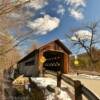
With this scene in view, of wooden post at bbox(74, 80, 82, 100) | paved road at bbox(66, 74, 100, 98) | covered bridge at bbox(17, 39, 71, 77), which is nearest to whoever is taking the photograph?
wooden post at bbox(74, 80, 82, 100)

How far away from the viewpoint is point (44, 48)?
95.8 feet

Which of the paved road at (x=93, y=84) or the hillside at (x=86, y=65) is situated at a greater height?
the hillside at (x=86, y=65)

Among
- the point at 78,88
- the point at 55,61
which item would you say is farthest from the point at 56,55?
the point at 78,88

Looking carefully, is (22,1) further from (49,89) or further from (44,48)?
(44,48)

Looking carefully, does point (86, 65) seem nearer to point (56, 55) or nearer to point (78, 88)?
point (56, 55)

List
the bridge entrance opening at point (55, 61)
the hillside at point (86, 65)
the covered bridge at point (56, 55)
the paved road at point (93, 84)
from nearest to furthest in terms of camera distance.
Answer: the paved road at point (93, 84) → the covered bridge at point (56, 55) → the bridge entrance opening at point (55, 61) → the hillside at point (86, 65)

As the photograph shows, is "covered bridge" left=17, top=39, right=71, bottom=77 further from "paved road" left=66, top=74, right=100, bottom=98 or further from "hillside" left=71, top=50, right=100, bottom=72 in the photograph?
"hillside" left=71, top=50, right=100, bottom=72

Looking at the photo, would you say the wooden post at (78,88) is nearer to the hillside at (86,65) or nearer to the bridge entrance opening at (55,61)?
the bridge entrance opening at (55,61)

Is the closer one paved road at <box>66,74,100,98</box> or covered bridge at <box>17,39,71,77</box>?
paved road at <box>66,74,100,98</box>

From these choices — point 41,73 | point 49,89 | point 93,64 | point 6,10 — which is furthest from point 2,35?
point 93,64

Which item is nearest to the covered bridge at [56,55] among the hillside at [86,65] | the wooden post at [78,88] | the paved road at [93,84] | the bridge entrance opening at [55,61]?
the bridge entrance opening at [55,61]

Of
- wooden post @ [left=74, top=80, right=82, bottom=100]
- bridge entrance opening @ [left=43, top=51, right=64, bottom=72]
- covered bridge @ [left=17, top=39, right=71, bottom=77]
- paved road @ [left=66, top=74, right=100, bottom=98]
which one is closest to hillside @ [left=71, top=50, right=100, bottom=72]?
bridge entrance opening @ [left=43, top=51, right=64, bottom=72]

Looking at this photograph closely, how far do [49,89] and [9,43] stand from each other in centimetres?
551

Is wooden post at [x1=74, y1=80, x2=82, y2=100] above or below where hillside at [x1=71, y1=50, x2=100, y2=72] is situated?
below
